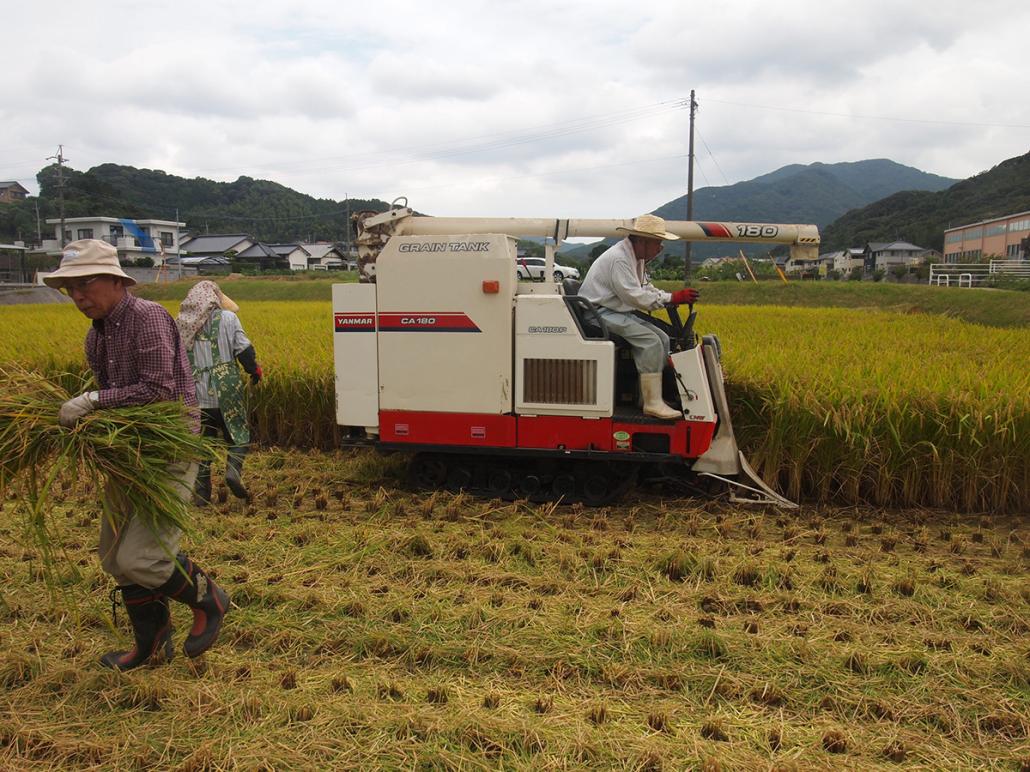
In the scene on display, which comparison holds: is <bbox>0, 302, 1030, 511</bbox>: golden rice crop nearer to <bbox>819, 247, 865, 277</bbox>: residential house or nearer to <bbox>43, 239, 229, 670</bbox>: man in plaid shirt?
<bbox>43, 239, 229, 670</bbox>: man in plaid shirt

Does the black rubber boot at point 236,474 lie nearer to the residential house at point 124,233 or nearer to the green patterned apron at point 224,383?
the green patterned apron at point 224,383

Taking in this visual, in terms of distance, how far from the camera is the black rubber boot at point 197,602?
3336mm

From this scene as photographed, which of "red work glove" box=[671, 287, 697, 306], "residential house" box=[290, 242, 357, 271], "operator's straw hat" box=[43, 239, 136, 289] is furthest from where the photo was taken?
"residential house" box=[290, 242, 357, 271]

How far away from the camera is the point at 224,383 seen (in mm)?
5824

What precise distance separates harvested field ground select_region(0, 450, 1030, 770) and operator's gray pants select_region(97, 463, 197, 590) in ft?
0.91

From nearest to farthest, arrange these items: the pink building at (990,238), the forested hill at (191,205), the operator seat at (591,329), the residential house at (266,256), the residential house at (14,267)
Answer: the operator seat at (591,329) < the residential house at (14,267) < the pink building at (990,238) < the residential house at (266,256) < the forested hill at (191,205)

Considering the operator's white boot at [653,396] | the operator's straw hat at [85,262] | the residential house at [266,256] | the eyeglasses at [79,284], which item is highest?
the residential house at [266,256]

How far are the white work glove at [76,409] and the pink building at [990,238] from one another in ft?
180

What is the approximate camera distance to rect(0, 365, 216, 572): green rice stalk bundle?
10.1 ft

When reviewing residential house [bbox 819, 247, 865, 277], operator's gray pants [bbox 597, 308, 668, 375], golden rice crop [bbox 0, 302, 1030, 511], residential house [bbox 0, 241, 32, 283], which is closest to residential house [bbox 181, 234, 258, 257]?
residential house [bbox 0, 241, 32, 283]

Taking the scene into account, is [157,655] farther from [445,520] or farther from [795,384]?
[795,384]

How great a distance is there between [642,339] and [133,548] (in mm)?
3682

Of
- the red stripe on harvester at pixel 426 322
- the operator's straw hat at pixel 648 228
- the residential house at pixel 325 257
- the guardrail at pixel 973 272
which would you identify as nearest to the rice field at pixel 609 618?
the red stripe on harvester at pixel 426 322

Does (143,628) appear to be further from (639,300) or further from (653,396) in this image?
(639,300)
